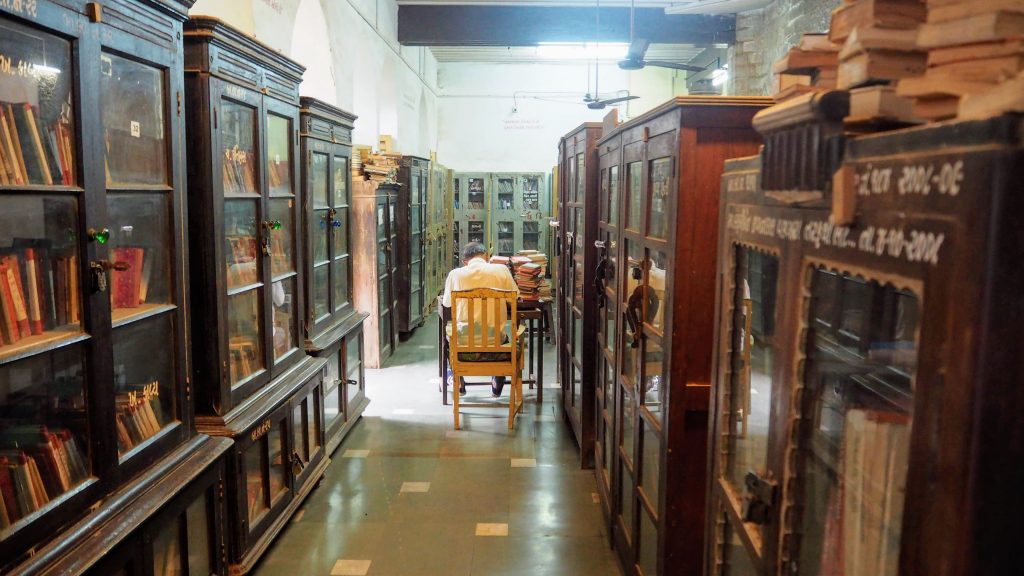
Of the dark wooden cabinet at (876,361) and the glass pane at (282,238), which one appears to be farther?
the glass pane at (282,238)

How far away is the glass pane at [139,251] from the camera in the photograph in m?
2.42

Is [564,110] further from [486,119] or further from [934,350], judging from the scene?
[934,350]

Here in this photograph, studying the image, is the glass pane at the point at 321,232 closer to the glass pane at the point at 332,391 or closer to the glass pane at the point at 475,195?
the glass pane at the point at 332,391

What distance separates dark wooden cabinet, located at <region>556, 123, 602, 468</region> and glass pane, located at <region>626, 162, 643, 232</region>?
70 centimetres

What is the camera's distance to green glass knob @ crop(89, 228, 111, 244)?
2.12m

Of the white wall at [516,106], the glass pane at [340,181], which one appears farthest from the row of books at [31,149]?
the white wall at [516,106]

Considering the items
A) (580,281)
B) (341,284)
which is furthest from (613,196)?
(341,284)

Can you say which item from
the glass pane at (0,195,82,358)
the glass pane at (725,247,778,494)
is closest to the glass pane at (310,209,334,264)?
the glass pane at (0,195,82,358)

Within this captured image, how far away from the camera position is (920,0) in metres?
1.08

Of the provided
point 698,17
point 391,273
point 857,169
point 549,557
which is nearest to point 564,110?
point 698,17

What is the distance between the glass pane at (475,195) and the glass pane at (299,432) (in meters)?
9.24

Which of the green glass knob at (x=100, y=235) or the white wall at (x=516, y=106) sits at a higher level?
the white wall at (x=516, y=106)

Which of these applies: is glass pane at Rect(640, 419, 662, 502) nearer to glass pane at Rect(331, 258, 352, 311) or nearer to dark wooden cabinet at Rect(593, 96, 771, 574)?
dark wooden cabinet at Rect(593, 96, 771, 574)

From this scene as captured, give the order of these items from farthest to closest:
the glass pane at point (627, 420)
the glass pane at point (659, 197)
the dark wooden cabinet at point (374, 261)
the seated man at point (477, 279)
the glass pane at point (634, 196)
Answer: the dark wooden cabinet at point (374, 261) → the seated man at point (477, 279) → the glass pane at point (627, 420) → the glass pane at point (634, 196) → the glass pane at point (659, 197)
